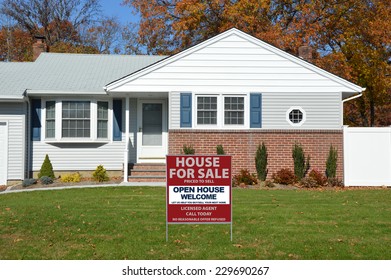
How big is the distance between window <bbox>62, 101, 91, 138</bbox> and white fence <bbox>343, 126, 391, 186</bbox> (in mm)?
9515

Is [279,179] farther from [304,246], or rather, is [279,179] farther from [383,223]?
[304,246]

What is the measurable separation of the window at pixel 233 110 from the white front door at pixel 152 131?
259 cm

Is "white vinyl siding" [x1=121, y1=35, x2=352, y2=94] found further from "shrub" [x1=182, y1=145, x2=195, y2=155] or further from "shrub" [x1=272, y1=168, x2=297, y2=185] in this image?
"shrub" [x1=272, y1=168, x2=297, y2=185]

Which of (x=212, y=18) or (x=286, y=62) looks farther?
(x=212, y=18)

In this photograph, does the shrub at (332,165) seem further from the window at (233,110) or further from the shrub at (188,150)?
the shrub at (188,150)

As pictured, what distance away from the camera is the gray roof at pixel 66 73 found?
18391 mm

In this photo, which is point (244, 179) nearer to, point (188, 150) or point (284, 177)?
point (284, 177)

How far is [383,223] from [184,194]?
4.29m

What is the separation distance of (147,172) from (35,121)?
184 inches

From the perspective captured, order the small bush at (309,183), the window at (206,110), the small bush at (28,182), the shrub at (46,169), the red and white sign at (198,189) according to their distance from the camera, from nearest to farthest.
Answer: the red and white sign at (198,189), the small bush at (309,183), the small bush at (28,182), the window at (206,110), the shrub at (46,169)

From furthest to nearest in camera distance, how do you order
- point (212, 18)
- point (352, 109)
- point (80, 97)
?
point (352, 109) → point (212, 18) → point (80, 97)

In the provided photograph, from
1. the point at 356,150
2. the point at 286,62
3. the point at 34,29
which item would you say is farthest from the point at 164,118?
the point at 34,29

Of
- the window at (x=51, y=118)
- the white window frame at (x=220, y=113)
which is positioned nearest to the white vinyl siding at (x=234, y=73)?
the white window frame at (x=220, y=113)

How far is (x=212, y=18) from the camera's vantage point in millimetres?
31219
